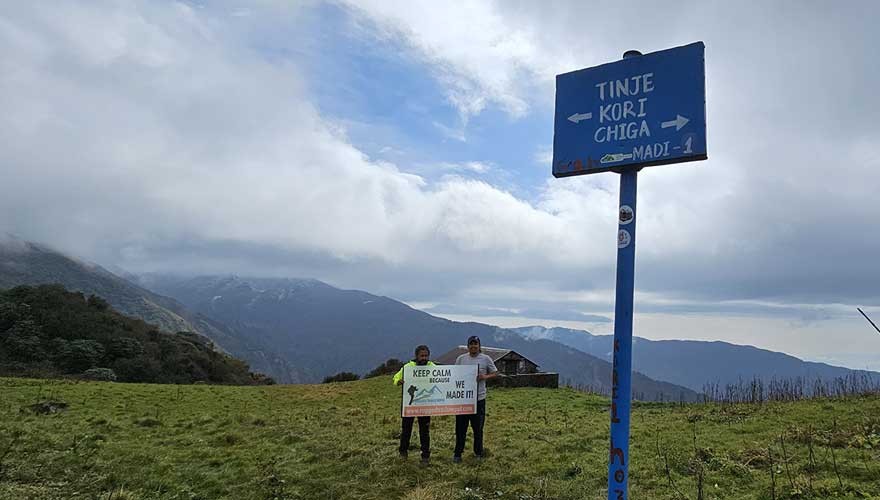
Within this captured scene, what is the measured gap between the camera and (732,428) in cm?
1162

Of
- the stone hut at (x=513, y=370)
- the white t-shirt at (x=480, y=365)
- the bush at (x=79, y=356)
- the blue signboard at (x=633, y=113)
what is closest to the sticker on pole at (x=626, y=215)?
the blue signboard at (x=633, y=113)

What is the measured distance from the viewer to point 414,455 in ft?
30.9

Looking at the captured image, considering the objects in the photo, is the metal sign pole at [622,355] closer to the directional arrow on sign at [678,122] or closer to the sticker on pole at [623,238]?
the sticker on pole at [623,238]

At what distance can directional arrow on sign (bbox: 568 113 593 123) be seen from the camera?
5.48 meters

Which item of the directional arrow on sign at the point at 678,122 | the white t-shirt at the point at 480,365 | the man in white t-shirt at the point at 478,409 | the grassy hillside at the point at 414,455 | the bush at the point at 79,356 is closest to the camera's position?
the directional arrow on sign at the point at 678,122

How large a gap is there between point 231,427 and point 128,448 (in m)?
3.03

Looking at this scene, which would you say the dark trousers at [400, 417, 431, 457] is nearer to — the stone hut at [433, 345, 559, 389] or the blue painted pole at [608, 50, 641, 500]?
the blue painted pole at [608, 50, 641, 500]

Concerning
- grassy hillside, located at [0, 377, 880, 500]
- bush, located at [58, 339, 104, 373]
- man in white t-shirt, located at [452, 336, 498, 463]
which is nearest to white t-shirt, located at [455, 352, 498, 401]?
man in white t-shirt, located at [452, 336, 498, 463]

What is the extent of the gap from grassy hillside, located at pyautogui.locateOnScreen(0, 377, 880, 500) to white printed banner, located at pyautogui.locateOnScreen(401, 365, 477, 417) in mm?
890

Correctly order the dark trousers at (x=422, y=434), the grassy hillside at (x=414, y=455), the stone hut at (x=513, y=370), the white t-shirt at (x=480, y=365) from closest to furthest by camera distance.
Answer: the grassy hillside at (x=414, y=455)
the dark trousers at (x=422, y=434)
the white t-shirt at (x=480, y=365)
the stone hut at (x=513, y=370)

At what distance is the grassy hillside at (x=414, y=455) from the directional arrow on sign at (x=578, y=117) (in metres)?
4.94

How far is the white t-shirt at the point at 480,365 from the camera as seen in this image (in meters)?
9.36

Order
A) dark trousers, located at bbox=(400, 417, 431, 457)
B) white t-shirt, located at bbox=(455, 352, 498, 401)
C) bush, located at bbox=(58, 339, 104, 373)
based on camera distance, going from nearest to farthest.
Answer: dark trousers, located at bbox=(400, 417, 431, 457)
white t-shirt, located at bbox=(455, 352, 498, 401)
bush, located at bbox=(58, 339, 104, 373)

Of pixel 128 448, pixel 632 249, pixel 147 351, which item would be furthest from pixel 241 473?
pixel 147 351
